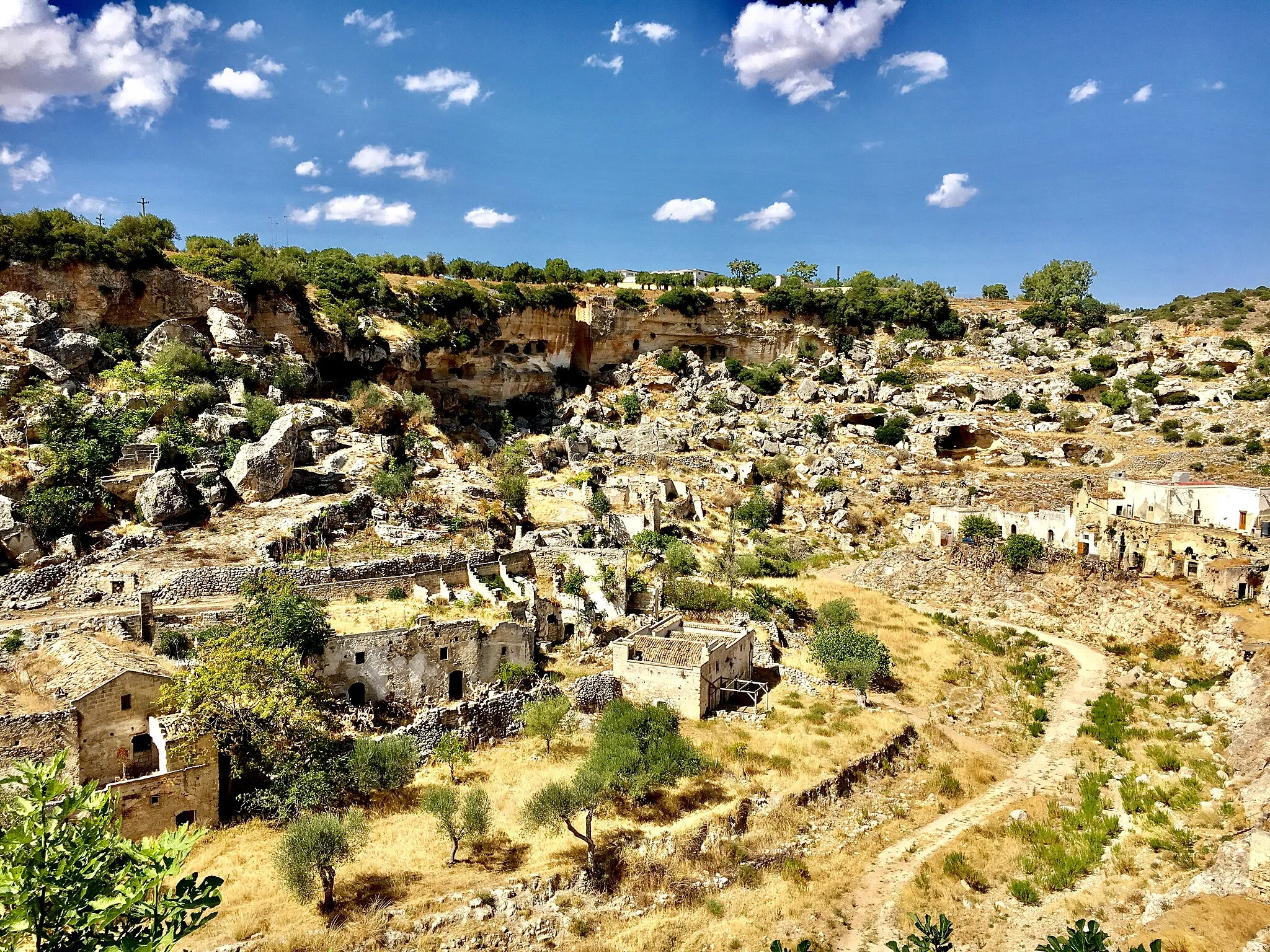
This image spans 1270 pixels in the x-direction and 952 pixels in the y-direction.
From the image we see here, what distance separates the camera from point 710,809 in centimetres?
1628

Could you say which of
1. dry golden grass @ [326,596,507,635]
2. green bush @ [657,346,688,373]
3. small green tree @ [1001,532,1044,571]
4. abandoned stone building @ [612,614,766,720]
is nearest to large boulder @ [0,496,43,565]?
dry golden grass @ [326,596,507,635]

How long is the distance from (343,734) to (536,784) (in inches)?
189

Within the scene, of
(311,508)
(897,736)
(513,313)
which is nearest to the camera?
(897,736)

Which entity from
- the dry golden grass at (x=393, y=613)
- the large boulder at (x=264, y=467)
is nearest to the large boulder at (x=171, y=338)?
the large boulder at (x=264, y=467)

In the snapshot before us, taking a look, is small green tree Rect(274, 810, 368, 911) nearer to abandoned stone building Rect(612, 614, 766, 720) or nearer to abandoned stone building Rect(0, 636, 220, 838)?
abandoned stone building Rect(0, 636, 220, 838)

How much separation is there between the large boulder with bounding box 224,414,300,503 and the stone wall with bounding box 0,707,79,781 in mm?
13423

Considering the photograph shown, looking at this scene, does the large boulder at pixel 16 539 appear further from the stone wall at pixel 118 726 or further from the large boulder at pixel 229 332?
the large boulder at pixel 229 332

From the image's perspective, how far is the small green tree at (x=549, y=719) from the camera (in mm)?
18000

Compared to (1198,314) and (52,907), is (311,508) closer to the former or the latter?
(52,907)

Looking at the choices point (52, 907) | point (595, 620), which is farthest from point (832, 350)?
point (52, 907)

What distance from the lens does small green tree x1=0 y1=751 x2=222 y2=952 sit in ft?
21.7

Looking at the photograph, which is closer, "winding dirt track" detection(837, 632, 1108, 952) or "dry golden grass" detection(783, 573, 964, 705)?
"winding dirt track" detection(837, 632, 1108, 952)

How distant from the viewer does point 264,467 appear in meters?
27.4

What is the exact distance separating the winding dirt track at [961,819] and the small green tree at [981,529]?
11249mm
